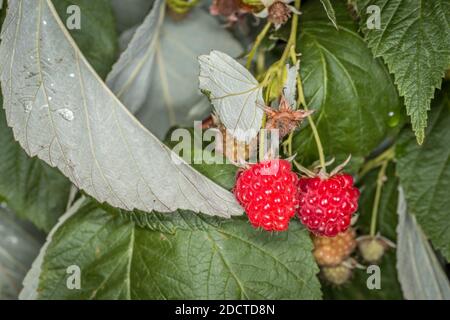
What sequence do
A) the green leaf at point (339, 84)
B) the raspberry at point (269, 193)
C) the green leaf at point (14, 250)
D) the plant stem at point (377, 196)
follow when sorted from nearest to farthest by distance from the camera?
the raspberry at point (269, 193) < the green leaf at point (339, 84) < the plant stem at point (377, 196) < the green leaf at point (14, 250)

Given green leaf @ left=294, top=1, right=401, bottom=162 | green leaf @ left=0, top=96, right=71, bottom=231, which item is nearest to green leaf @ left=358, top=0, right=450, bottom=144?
green leaf @ left=294, top=1, right=401, bottom=162

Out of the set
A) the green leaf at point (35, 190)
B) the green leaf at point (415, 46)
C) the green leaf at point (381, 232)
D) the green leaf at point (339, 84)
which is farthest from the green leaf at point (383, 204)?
the green leaf at point (35, 190)

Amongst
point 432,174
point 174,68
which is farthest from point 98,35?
point 432,174

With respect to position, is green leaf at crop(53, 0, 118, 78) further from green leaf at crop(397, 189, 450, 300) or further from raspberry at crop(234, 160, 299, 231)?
green leaf at crop(397, 189, 450, 300)

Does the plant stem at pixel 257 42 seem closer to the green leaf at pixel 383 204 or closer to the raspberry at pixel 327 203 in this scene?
the raspberry at pixel 327 203

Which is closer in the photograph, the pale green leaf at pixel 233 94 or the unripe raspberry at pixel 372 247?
the pale green leaf at pixel 233 94

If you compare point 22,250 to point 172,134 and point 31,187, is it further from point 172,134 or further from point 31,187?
point 172,134

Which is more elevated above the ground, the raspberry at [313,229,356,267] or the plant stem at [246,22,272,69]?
the plant stem at [246,22,272,69]
